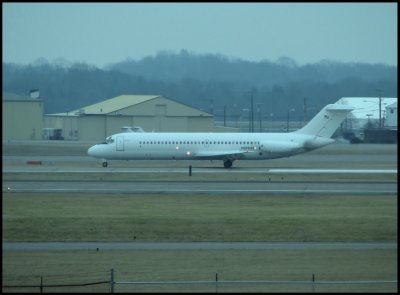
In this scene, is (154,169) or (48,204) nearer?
(48,204)

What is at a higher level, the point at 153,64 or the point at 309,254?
the point at 153,64

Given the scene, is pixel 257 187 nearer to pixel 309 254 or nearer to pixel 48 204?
pixel 48 204

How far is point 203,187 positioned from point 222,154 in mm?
16218

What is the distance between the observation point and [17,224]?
31.8 meters

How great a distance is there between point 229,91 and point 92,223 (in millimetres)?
136162

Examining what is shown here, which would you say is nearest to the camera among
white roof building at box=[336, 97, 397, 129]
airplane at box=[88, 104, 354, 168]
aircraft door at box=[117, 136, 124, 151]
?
airplane at box=[88, 104, 354, 168]

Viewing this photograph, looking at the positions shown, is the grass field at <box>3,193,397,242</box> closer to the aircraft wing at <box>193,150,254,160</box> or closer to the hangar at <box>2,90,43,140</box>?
the aircraft wing at <box>193,150,254,160</box>

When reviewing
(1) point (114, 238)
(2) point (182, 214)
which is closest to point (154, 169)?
(2) point (182, 214)

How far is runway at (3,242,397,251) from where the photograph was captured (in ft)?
91.1

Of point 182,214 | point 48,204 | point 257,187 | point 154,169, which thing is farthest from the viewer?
point 154,169

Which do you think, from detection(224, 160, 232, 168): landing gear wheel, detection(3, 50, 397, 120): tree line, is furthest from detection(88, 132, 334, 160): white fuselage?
detection(3, 50, 397, 120): tree line

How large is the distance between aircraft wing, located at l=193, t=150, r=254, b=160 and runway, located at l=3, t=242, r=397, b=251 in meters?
32.5

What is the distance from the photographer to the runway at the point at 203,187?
42.8 m

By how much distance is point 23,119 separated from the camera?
10569 centimetres
